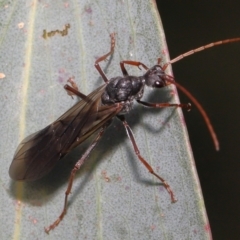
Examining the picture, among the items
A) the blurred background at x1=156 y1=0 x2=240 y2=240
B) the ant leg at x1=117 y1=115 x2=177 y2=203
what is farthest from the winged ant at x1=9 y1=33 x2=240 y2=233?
the blurred background at x1=156 y1=0 x2=240 y2=240

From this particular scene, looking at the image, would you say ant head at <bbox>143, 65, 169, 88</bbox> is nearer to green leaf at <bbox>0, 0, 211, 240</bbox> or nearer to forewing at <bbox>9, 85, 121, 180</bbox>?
green leaf at <bbox>0, 0, 211, 240</bbox>

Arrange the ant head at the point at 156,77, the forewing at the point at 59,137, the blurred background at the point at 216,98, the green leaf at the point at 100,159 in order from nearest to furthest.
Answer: the green leaf at the point at 100,159
the forewing at the point at 59,137
the ant head at the point at 156,77
the blurred background at the point at 216,98

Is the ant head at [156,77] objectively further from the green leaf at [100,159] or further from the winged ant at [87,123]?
the green leaf at [100,159]

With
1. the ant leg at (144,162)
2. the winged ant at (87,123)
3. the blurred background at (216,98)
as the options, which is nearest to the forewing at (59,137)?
the winged ant at (87,123)

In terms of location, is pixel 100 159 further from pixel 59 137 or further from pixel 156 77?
pixel 156 77

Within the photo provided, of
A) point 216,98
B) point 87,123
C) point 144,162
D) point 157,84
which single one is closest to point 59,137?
point 87,123

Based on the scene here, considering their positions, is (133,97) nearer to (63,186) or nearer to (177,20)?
(63,186)
